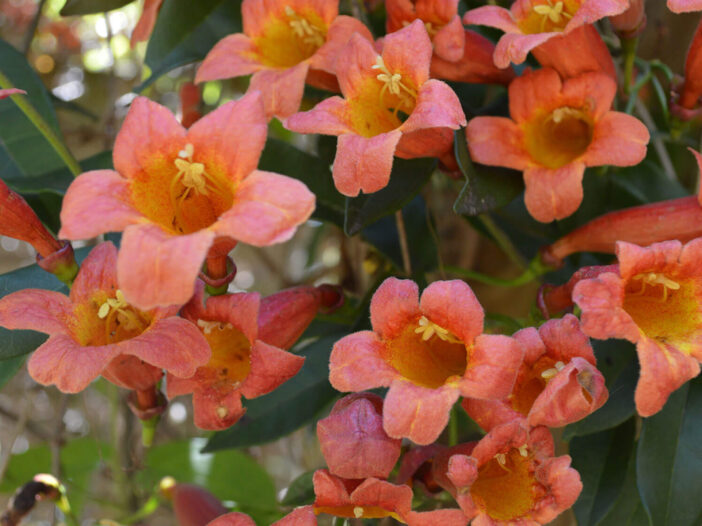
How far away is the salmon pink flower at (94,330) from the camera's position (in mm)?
601

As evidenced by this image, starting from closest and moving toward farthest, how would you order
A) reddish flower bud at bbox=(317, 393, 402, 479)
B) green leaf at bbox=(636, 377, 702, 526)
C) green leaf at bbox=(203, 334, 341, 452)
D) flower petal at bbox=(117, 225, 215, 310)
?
flower petal at bbox=(117, 225, 215, 310) → reddish flower bud at bbox=(317, 393, 402, 479) → green leaf at bbox=(636, 377, 702, 526) → green leaf at bbox=(203, 334, 341, 452)

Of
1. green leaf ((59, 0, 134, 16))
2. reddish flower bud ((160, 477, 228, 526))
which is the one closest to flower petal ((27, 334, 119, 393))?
reddish flower bud ((160, 477, 228, 526))

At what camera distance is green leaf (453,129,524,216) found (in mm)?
746

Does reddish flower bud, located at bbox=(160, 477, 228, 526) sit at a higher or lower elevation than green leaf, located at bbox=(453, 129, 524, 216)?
lower

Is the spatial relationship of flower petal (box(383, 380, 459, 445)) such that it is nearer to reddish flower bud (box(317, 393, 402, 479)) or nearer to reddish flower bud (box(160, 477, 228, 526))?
reddish flower bud (box(317, 393, 402, 479))

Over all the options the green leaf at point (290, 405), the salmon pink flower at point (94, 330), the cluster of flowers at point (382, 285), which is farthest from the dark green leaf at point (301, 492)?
the salmon pink flower at point (94, 330)

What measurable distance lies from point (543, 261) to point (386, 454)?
383 millimetres

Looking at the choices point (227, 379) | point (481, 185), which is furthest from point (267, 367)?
point (481, 185)

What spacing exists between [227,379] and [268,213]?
25 centimetres

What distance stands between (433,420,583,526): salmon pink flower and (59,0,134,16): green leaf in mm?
733

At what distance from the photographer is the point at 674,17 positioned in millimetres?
1243

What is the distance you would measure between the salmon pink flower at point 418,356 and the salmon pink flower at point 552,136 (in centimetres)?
19

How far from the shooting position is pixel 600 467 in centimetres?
84

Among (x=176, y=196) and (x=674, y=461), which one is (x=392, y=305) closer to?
(x=176, y=196)
